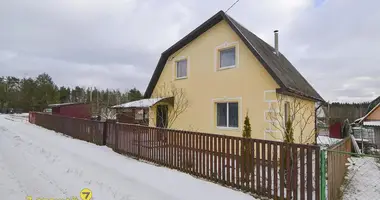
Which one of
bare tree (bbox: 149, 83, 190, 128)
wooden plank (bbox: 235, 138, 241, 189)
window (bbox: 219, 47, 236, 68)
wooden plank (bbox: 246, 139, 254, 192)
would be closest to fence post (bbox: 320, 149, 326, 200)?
wooden plank (bbox: 246, 139, 254, 192)

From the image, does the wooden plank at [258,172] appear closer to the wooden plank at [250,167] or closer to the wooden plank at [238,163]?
the wooden plank at [250,167]

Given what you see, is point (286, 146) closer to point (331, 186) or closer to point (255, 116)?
point (331, 186)

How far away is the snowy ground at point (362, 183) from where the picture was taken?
5531 mm

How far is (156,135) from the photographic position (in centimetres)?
709

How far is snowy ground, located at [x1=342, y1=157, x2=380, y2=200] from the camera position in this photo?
5.53 m

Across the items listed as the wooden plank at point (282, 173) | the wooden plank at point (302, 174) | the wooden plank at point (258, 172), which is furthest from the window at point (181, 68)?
the wooden plank at point (302, 174)

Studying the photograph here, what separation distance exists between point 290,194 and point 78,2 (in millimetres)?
12485

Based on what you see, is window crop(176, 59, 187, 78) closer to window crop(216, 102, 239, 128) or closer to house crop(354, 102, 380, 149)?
window crop(216, 102, 239, 128)


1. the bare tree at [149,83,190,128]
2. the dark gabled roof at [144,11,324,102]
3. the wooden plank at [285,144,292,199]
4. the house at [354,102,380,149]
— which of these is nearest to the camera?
the wooden plank at [285,144,292,199]

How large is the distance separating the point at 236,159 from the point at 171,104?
789 centimetres

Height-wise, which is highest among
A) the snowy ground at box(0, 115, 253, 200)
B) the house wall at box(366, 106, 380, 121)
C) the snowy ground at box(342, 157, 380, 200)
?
the house wall at box(366, 106, 380, 121)

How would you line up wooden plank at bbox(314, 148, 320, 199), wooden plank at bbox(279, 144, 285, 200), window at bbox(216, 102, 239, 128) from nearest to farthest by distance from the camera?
1. wooden plank at bbox(314, 148, 320, 199)
2. wooden plank at bbox(279, 144, 285, 200)
3. window at bbox(216, 102, 239, 128)

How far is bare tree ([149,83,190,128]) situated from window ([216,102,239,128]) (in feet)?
6.52

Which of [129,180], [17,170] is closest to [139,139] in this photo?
[129,180]
